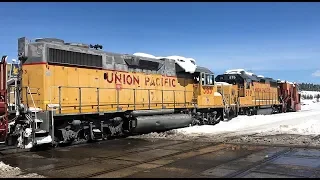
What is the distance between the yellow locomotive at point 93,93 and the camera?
1187cm

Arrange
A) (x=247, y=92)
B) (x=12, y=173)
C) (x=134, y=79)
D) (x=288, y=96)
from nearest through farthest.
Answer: (x=12, y=173) < (x=134, y=79) < (x=247, y=92) < (x=288, y=96)

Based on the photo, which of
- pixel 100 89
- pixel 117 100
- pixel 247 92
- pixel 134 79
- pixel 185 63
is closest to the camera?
pixel 100 89

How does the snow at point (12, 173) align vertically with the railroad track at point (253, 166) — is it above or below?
below

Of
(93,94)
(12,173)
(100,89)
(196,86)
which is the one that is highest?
(196,86)

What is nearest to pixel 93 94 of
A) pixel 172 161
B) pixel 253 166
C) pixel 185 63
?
pixel 172 161

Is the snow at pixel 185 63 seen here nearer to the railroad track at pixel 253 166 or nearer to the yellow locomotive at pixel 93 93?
the yellow locomotive at pixel 93 93

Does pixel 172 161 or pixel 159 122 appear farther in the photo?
pixel 159 122

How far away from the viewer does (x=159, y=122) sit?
51.9 feet

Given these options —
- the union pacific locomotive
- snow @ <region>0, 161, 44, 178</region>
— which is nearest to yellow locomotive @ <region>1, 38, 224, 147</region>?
the union pacific locomotive

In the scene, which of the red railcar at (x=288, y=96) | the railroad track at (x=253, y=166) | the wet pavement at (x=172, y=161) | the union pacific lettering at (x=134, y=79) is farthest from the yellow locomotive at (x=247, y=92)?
the railroad track at (x=253, y=166)

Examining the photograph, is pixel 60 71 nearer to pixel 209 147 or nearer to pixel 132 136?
pixel 132 136

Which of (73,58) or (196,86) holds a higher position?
(73,58)

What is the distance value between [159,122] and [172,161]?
7062mm

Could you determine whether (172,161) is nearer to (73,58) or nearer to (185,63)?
(73,58)
